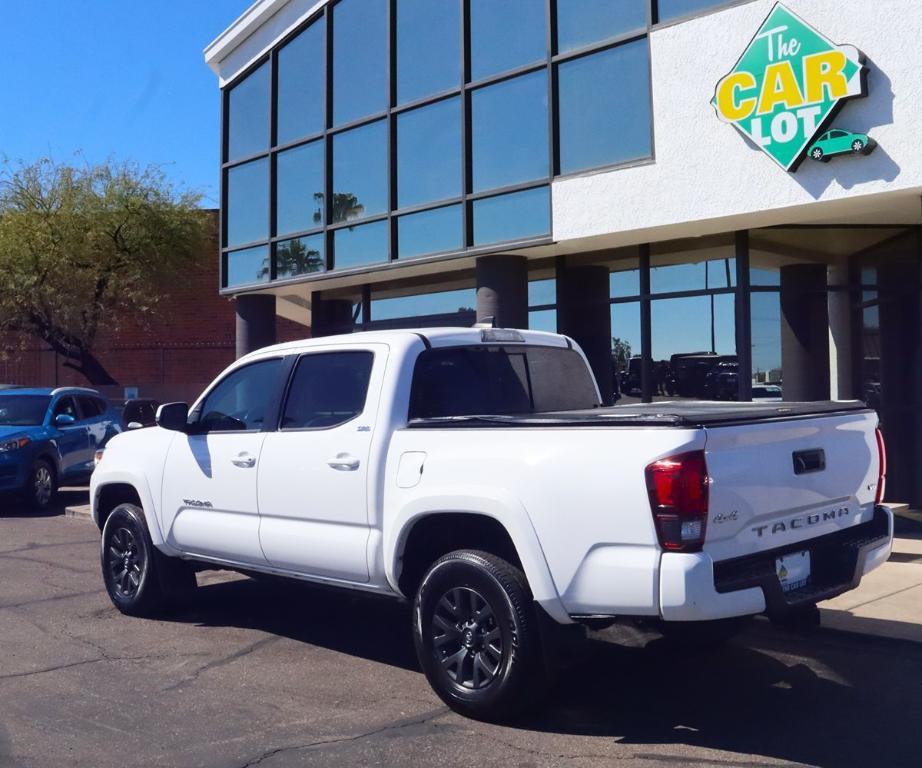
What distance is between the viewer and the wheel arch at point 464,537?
4.80m

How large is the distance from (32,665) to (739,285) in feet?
27.2

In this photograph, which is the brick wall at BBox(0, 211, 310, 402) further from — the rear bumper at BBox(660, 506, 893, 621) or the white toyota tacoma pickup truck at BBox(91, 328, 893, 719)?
the rear bumper at BBox(660, 506, 893, 621)

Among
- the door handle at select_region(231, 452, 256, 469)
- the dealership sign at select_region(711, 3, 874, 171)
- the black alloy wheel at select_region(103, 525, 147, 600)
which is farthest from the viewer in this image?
the dealership sign at select_region(711, 3, 874, 171)

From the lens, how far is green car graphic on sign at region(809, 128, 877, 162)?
9523 millimetres

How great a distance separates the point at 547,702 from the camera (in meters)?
5.35

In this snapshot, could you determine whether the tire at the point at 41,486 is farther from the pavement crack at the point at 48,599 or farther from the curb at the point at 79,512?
the pavement crack at the point at 48,599

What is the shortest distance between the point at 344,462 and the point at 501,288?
770cm

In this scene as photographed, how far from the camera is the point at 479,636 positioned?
5090 mm

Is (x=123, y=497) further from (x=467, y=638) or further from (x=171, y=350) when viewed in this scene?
(x=171, y=350)

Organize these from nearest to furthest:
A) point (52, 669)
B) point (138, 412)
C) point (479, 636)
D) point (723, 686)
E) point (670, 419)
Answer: point (670, 419) → point (479, 636) → point (723, 686) → point (52, 669) → point (138, 412)

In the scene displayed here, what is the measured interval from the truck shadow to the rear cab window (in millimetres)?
1297

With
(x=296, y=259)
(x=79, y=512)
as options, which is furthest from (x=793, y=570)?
(x=296, y=259)

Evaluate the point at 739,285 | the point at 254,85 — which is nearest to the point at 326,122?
the point at 254,85

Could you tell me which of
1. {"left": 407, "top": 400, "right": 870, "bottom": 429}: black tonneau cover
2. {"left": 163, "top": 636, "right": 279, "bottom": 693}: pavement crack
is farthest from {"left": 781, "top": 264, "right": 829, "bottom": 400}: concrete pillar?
{"left": 163, "top": 636, "right": 279, "bottom": 693}: pavement crack
